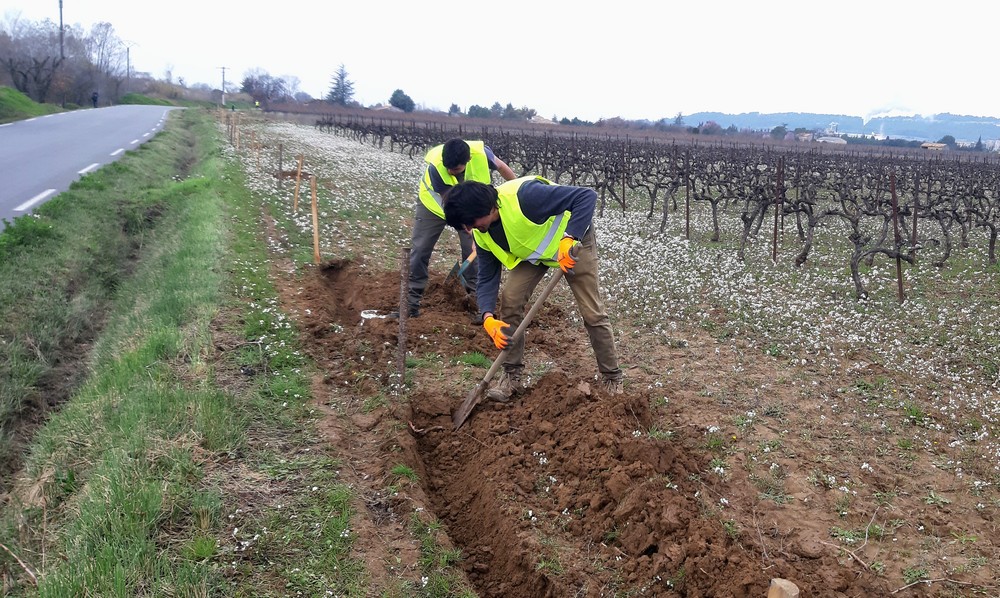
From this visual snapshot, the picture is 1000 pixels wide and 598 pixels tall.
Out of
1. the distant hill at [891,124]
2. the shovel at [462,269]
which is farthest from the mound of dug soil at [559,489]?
the distant hill at [891,124]

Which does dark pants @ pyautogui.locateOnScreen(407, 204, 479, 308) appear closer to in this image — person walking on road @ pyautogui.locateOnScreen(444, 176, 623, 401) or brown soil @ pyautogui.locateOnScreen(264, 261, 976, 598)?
brown soil @ pyautogui.locateOnScreen(264, 261, 976, 598)

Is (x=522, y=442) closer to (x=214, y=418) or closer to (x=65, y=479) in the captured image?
(x=214, y=418)

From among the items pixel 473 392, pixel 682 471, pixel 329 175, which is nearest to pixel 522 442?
pixel 473 392

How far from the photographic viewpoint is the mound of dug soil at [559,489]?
3.48 meters

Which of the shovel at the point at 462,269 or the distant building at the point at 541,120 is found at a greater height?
the distant building at the point at 541,120

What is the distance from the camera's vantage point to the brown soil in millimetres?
3539

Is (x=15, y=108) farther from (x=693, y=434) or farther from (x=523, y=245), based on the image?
(x=693, y=434)

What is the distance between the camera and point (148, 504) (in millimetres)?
3582

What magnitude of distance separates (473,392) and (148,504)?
249 cm

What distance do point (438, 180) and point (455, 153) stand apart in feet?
1.92

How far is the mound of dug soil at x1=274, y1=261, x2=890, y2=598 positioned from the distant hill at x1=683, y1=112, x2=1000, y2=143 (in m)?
165

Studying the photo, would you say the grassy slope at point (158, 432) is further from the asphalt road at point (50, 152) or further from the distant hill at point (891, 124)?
the distant hill at point (891, 124)

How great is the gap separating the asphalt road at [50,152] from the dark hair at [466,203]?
9.42 m

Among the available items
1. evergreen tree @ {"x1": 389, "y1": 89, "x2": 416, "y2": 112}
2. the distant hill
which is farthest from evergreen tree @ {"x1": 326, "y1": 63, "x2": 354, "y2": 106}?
the distant hill
